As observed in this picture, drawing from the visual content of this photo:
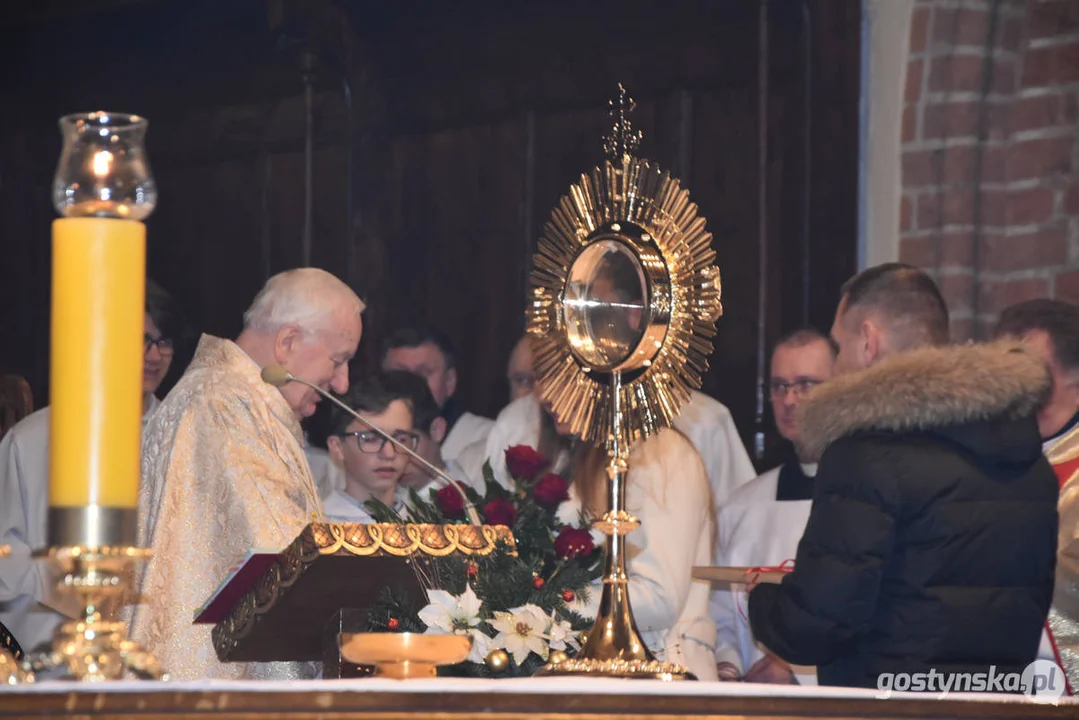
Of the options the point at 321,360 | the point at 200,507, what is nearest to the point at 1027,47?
the point at 321,360

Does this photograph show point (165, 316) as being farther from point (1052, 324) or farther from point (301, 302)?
point (1052, 324)

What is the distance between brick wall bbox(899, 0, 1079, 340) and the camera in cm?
494

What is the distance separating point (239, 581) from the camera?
2639 millimetres

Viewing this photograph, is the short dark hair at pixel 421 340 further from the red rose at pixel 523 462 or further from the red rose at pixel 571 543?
the red rose at pixel 571 543

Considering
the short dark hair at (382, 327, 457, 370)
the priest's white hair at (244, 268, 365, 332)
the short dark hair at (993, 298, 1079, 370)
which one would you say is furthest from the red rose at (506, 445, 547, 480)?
the short dark hair at (382, 327, 457, 370)

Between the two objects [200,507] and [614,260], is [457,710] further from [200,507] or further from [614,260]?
[200,507]

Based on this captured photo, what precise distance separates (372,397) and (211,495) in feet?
4.61

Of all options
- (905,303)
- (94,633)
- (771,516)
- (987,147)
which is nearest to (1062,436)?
(905,303)

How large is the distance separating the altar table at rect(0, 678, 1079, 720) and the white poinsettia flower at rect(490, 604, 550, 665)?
90 cm

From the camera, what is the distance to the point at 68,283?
4.60 ft

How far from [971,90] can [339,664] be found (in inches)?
126

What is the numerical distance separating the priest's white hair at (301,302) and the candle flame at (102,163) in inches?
109

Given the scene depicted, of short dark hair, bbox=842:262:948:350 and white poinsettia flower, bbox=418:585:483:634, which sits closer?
white poinsettia flower, bbox=418:585:483:634

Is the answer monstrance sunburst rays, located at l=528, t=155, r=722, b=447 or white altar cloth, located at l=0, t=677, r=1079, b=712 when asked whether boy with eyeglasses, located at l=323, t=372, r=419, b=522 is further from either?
white altar cloth, located at l=0, t=677, r=1079, b=712
